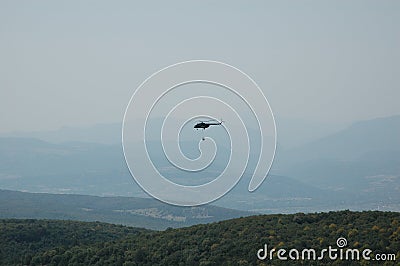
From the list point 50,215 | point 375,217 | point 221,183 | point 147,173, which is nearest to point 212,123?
point 221,183

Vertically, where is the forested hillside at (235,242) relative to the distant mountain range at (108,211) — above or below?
below

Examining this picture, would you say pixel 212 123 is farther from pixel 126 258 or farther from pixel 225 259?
pixel 126 258

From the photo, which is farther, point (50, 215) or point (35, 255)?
point (50, 215)

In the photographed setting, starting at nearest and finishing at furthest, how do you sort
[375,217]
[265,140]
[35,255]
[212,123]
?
1. [265,140]
2. [212,123]
3. [375,217]
4. [35,255]

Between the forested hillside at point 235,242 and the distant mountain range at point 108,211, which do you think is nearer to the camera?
the forested hillside at point 235,242
